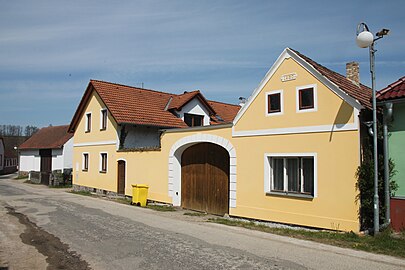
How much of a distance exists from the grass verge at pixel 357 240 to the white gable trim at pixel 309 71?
349cm

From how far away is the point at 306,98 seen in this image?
11117 millimetres

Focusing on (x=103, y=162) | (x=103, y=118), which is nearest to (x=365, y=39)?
(x=103, y=162)

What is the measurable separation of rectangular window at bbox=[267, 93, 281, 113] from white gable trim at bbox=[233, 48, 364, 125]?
513 millimetres

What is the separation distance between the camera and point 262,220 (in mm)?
11953

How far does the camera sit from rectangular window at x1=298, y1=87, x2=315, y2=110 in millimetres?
10930

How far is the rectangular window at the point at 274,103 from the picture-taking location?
11797 millimetres

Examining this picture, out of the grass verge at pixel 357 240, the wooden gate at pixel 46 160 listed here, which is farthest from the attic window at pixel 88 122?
the grass verge at pixel 357 240

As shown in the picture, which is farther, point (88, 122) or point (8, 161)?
point (8, 161)

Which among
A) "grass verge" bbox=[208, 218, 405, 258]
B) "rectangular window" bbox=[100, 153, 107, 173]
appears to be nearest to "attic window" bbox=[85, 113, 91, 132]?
"rectangular window" bbox=[100, 153, 107, 173]

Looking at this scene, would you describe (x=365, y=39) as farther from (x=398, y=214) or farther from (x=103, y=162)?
(x=103, y=162)

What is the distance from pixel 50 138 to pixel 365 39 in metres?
34.9

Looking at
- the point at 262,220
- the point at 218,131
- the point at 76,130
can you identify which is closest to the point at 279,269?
the point at 262,220

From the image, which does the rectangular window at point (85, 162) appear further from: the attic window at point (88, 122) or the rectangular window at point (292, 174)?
the rectangular window at point (292, 174)

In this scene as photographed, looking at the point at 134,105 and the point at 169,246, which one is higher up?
the point at 134,105
